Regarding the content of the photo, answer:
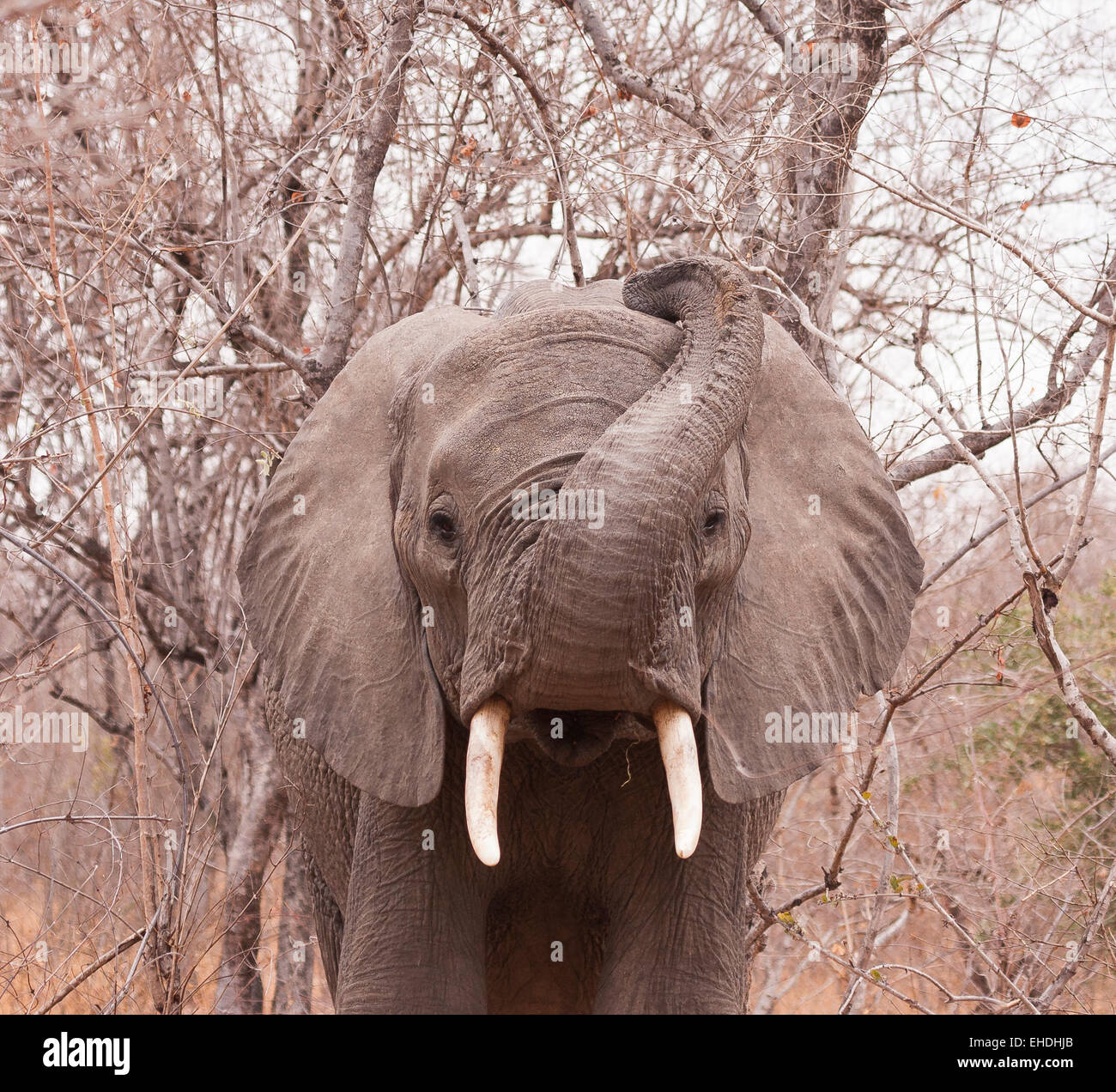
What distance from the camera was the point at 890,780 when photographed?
5.48 m

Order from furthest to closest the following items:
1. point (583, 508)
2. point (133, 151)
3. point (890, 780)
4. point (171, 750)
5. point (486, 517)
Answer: point (171, 750)
point (133, 151)
point (890, 780)
point (486, 517)
point (583, 508)

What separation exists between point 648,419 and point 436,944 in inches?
55.6

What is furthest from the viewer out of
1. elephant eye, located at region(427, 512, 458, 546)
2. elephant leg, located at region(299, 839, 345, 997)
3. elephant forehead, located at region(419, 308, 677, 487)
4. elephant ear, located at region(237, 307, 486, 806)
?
elephant leg, located at region(299, 839, 345, 997)

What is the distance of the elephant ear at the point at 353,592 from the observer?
138 inches

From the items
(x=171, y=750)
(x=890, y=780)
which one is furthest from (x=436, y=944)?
(x=171, y=750)

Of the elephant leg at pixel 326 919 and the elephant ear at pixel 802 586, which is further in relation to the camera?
the elephant leg at pixel 326 919

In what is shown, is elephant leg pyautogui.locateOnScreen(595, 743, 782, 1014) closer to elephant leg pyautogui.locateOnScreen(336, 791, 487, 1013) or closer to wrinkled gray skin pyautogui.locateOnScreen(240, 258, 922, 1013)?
wrinkled gray skin pyautogui.locateOnScreen(240, 258, 922, 1013)

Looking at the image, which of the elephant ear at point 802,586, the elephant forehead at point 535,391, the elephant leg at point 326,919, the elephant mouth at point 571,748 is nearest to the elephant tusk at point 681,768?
the elephant mouth at point 571,748

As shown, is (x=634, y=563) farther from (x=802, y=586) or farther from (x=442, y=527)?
(x=802, y=586)

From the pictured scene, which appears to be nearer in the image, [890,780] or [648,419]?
[648,419]

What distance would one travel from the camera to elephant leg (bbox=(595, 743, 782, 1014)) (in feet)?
11.8

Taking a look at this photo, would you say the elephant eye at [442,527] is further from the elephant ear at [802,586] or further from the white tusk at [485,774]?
the elephant ear at [802,586]

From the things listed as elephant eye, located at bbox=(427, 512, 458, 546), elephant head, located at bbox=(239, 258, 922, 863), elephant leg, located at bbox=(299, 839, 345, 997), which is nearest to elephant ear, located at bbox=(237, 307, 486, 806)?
elephant head, located at bbox=(239, 258, 922, 863)
